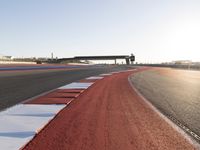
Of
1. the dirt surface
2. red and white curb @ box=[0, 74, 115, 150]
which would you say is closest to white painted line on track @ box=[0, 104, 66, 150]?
red and white curb @ box=[0, 74, 115, 150]

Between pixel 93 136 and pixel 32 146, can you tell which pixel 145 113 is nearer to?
pixel 93 136

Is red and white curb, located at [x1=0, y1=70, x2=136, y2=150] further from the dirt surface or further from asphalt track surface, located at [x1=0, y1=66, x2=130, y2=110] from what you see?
asphalt track surface, located at [x1=0, y1=66, x2=130, y2=110]

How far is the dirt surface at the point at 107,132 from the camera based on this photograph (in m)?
6.24

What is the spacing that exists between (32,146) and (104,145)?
124 cm

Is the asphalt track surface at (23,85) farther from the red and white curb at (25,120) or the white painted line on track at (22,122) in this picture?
the white painted line on track at (22,122)

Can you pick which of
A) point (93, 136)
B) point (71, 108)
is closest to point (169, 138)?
point (93, 136)

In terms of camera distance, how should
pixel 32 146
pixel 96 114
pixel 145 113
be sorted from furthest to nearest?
pixel 145 113, pixel 96 114, pixel 32 146

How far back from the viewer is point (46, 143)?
6293 mm

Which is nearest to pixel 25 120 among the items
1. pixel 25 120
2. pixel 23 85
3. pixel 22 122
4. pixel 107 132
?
pixel 25 120

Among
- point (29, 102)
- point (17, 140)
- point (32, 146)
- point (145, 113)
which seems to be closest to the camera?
point (32, 146)

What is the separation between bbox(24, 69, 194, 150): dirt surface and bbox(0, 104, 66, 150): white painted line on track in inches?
8.5

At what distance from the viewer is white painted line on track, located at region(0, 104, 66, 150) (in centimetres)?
646

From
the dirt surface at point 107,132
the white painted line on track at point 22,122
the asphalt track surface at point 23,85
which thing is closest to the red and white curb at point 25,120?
the white painted line on track at point 22,122

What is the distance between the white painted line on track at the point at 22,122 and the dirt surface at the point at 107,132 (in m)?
0.22
